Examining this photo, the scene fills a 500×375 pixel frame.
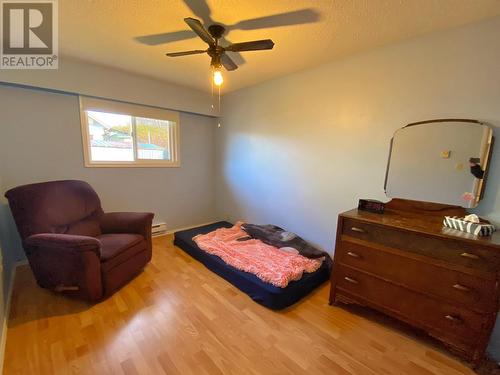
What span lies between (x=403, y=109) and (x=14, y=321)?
11.8 feet

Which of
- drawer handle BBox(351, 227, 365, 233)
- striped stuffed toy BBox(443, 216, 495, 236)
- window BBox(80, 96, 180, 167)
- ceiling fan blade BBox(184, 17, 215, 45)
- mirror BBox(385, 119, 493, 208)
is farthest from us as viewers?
window BBox(80, 96, 180, 167)

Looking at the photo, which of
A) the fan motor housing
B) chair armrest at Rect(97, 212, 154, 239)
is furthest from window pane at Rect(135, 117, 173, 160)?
the fan motor housing

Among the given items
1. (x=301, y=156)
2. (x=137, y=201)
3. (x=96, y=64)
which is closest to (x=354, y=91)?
(x=301, y=156)

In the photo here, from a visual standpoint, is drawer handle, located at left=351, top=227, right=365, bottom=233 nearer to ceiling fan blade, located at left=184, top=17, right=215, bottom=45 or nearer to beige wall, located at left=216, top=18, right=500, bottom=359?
beige wall, located at left=216, top=18, right=500, bottom=359

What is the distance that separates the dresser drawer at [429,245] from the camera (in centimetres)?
130

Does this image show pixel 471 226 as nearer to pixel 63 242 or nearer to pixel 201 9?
pixel 201 9

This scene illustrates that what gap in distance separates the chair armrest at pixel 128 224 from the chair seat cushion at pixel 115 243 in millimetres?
81

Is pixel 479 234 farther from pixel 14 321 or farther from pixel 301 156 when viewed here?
pixel 14 321

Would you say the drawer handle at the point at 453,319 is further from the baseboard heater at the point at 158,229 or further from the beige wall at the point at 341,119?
the baseboard heater at the point at 158,229

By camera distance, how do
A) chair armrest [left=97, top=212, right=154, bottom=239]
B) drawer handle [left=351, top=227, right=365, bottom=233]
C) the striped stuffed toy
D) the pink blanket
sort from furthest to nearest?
1. chair armrest [left=97, top=212, right=154, bottom=239]
2. the pink blanket
3. drawer handle [left=351, top=227, right=365, bottom=233]
4. the striped stuffed toy

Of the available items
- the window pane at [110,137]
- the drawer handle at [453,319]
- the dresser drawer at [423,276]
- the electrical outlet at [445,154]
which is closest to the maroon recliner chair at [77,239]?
the window pane at [110,137]

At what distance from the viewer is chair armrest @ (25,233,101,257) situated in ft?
5.54

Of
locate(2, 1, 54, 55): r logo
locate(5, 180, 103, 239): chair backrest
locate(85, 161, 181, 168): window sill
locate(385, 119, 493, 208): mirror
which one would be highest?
locate(2, 1, 54, 55): r logo

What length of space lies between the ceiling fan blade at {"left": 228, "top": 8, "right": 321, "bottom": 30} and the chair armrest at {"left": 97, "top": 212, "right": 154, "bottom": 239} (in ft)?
6.75
